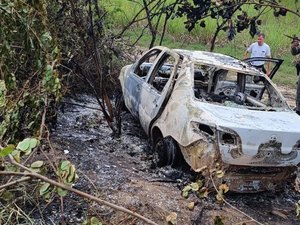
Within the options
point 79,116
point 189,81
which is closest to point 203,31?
point 79,116

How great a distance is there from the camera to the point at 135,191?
20.1 ft

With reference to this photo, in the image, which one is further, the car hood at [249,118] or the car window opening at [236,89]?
the car window opening at [236,89]

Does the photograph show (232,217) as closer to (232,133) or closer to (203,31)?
(232,133)

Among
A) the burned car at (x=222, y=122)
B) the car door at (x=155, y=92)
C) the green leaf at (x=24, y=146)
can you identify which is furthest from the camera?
the car door at (x=155, y=92)

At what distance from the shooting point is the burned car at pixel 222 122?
5.97 m

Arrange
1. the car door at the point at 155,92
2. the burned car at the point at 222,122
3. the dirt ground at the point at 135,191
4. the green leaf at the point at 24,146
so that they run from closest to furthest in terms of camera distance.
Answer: the green leaf at the point at 24,146, the dirt ground at the point at 135,191, the burned car at the point at 222,122, the car door at the point at 155,92

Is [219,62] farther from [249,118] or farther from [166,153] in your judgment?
[166,153]

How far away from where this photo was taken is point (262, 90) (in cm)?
790

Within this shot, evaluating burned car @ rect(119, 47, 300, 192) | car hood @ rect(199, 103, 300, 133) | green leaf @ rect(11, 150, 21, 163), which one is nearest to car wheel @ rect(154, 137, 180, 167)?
burned car @ rect(119, 47, 300, 192)

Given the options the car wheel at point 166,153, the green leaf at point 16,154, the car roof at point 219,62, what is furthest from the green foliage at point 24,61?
the car roof at point 219,62

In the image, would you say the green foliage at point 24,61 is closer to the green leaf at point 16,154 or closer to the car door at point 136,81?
the green leaf at point 16,154

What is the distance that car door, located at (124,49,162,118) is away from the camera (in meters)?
8.03

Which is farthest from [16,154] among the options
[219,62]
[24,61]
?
[219,62]

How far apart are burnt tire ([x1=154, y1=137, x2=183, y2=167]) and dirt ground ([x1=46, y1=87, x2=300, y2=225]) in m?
0.10
